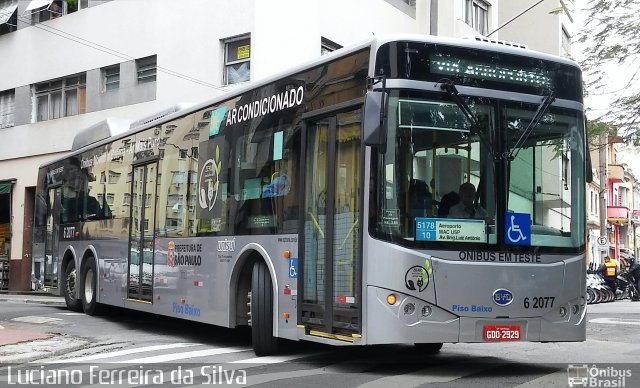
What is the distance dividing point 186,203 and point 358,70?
439 cm

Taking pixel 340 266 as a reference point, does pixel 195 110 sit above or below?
above

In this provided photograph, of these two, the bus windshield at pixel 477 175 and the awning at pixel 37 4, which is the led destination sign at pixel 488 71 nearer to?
the bus windshield at pixel 477 175

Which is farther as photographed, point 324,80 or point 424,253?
point 324,80

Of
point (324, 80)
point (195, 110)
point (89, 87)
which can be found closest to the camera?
point (324, 80)

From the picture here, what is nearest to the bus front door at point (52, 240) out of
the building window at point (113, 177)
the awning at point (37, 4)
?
the building window at point (113, 177)

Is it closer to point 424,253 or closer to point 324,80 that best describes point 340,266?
point 424,253

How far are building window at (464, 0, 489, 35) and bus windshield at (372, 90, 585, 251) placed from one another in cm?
2165

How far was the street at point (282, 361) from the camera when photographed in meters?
8.26

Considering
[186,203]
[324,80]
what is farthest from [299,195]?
[186,203]

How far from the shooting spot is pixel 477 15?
1219 inches

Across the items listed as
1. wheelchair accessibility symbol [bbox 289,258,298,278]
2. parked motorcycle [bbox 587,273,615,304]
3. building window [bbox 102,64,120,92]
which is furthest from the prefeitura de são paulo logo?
parked motorcycle [bbox 587,273,615,304]

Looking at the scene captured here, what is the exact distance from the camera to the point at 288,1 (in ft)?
71.2

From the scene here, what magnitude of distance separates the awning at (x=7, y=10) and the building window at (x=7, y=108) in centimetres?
261

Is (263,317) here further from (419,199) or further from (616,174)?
(616,174)
